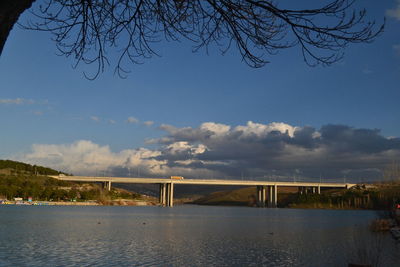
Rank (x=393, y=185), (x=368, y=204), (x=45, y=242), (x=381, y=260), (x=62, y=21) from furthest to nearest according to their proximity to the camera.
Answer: (x=368, y=204), (x=393, y=185), (x=45, y=242), (x=381, y=260), (x=62, y=21)

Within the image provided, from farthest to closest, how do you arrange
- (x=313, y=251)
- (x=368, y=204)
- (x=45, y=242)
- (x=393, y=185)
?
(x=368, y=204) → (x=393, y=185) → (x=45, y=242) → (x=313, y=251)

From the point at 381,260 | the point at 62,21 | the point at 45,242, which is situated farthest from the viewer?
the point at 45,242

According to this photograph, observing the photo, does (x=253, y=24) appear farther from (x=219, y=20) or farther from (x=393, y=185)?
(x=393, y=185)

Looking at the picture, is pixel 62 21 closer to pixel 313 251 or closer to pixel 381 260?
pixel 381 260

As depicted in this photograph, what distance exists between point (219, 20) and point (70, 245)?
98.9 feet

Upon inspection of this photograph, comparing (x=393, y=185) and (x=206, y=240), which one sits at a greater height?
(x=393, y=185)

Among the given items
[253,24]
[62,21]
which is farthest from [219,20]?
[62,21]

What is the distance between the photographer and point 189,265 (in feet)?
83.4

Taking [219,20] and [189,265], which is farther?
[189,265]

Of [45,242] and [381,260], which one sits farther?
[45,242]

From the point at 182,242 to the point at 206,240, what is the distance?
2927 millimetres

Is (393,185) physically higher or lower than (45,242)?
higher

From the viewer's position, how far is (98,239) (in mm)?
38625

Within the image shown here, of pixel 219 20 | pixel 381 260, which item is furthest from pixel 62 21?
pixel 381 260
